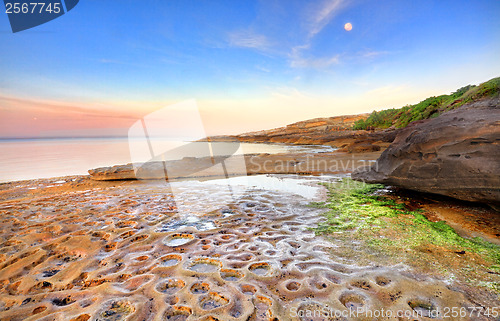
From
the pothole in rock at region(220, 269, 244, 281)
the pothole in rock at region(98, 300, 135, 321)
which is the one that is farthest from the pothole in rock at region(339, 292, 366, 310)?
the pothole in rock at region(98, 300, 135, 321)

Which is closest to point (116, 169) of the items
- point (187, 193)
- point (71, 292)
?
point (187, 193)

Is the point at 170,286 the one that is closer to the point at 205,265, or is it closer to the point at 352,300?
the point at 205,265

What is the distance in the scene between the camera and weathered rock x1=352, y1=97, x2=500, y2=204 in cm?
349

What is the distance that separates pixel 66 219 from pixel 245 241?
3830 millimetres

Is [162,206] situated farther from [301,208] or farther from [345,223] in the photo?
[345,223]

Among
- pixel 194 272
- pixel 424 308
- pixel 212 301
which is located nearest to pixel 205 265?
pixel 194 272

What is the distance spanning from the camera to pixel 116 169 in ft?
30.3

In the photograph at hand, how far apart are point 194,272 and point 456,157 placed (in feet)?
16.0

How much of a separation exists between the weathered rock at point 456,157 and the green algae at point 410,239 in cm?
67

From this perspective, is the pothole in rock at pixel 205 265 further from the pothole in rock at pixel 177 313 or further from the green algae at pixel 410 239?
the green algae at pixel 410 239

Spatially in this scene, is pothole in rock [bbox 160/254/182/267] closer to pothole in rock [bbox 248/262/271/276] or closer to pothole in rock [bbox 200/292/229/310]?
pothole in rock [bbox 200/292/229/310]

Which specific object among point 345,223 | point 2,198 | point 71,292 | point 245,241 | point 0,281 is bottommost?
point 345,223

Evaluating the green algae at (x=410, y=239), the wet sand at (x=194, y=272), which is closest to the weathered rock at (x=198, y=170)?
the wet sand at (x=194, y=272)

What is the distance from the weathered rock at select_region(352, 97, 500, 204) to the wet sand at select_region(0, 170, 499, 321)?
2.33m
